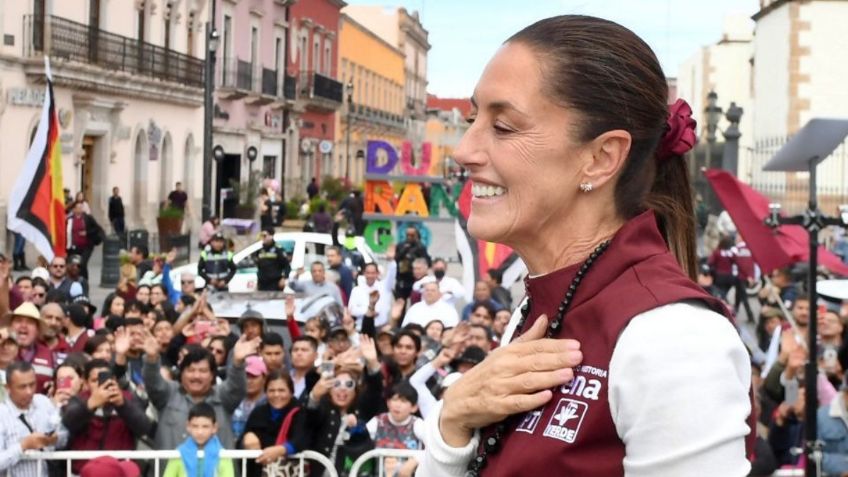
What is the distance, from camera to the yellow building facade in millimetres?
57719

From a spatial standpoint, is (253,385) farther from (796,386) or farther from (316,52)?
(316,52)

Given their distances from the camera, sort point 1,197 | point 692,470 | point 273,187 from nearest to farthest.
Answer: point 692,470 → point 1,197 → point 273,187

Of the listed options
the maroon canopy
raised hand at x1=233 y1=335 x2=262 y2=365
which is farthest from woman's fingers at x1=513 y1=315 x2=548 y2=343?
the maroon canopy

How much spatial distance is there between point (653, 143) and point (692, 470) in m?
0.49

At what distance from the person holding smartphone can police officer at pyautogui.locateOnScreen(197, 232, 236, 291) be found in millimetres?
8070

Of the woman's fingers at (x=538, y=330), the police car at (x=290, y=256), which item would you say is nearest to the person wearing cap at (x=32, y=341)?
the police car at (x=290, y=256)

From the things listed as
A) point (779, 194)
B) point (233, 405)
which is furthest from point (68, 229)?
point (233, 405)

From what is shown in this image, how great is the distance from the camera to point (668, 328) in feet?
5.07

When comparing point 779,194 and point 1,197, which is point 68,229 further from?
point 779,194

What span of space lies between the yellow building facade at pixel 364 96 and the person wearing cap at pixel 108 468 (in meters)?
46.5

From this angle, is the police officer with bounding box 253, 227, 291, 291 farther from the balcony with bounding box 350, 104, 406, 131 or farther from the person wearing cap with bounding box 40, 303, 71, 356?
the balcony with bounding box 350, 104, 406, 131

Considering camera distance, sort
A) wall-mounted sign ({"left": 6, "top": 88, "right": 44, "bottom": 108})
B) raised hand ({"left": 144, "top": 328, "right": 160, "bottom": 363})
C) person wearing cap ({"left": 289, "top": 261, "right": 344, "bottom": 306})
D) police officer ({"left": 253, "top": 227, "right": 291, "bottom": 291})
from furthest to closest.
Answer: wall-mounted sign ({"left": 6, "top": 88, "right": 44, "bottom": 108}) < police officer ({"left": 253, "top": 227, "right": 291, "bottom": 291}) < person wearing cap ({"left": 289, "top": 261, "right": 344, "bottom": 306}) < raised hand ({"left": 144, "top": 328, "right": 160, "bottom": 363})

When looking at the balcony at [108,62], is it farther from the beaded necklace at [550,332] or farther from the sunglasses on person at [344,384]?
the beaded necklace at [550,332]

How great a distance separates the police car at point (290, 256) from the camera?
1678 centimetres
